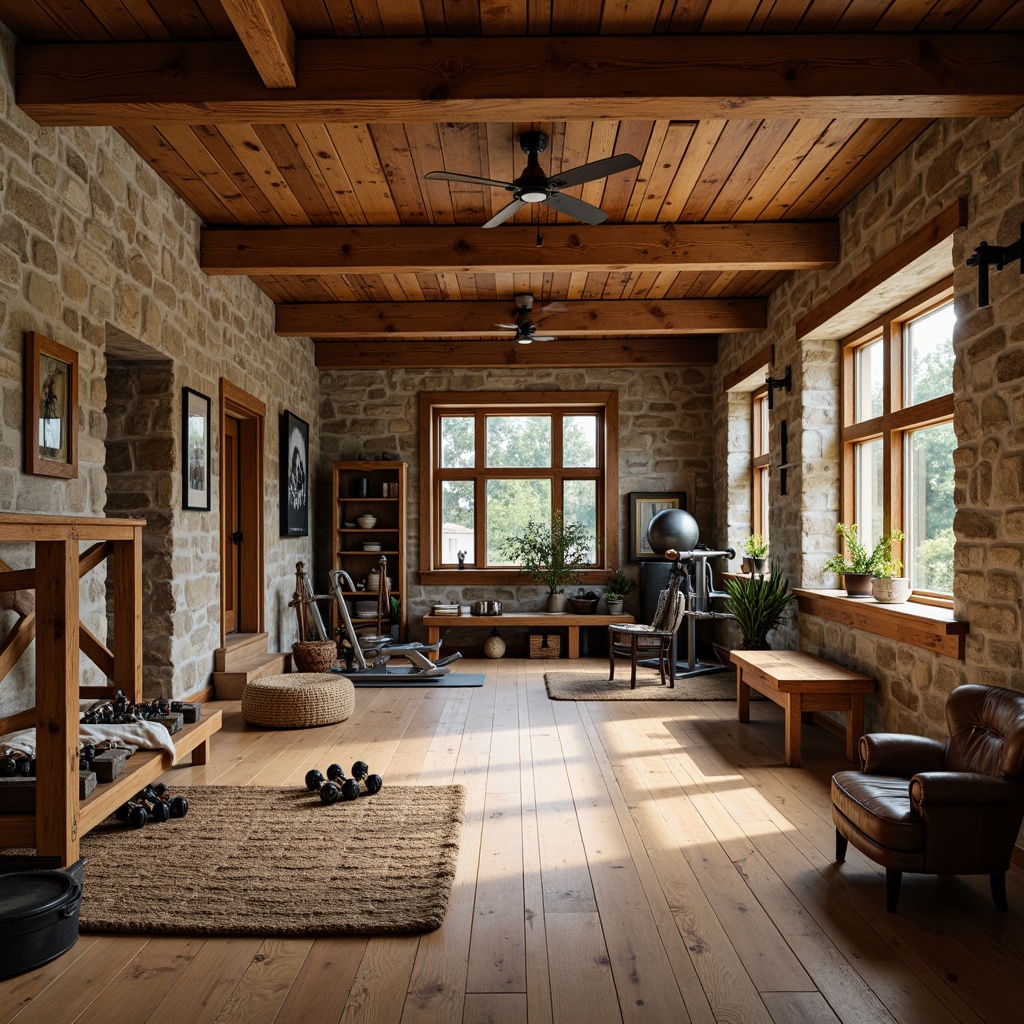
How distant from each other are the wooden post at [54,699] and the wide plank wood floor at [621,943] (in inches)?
14.8

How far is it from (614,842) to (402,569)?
5.51 metres

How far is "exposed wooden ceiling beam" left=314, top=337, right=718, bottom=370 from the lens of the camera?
8.62 meters

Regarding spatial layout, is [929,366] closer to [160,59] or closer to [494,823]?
[494,823]

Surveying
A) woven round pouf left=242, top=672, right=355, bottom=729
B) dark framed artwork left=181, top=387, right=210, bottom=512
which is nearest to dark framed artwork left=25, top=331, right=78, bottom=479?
dark framed artwork left=181, top=387, right=210, bottom=512

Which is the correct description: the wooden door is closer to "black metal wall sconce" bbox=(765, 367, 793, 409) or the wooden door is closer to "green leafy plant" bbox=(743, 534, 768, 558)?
"black metal wall sconce" bbox=(765, 367, 793, 409)

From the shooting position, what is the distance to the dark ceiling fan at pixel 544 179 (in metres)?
3.84

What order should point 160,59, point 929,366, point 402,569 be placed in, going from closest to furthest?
1. point 160,59
2. point 929,366
3. point 402,569

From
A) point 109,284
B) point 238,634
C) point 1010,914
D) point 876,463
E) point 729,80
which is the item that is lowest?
point 1010,914

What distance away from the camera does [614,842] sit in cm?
346

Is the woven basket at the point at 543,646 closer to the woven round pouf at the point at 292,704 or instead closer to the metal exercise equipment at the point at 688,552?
the metal exercise equipment at the point at 688,552

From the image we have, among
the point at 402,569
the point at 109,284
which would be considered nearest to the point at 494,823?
the point at 109,284

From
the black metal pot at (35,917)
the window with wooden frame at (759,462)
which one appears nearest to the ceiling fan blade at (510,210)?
the black metal pot at (35,917)

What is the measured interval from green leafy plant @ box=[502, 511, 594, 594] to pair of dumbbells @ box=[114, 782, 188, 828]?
5.37 metres

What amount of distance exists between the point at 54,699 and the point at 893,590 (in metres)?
4.12
